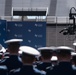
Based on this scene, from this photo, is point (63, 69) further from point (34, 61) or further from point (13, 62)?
point (13, 62)

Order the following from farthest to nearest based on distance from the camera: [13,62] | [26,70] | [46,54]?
1. [13,62]
2. [46,54]
3. [26,70]

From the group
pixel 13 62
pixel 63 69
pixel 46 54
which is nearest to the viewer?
pixel 63 69

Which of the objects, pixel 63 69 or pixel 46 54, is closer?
pixel 63 69

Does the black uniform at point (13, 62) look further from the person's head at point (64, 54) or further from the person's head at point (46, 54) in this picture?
the person's head at point (64, 54)

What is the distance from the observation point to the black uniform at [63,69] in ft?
13.2

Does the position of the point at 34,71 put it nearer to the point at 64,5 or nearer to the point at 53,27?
the point at 53,27

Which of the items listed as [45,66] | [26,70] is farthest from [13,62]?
[26,70]

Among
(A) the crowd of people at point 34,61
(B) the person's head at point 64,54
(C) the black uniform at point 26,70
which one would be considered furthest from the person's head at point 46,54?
(C) the black uniform at point 26,70

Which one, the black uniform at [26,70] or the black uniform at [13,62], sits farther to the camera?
the black uniform at [13,62]

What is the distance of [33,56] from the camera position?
3865 millimetres

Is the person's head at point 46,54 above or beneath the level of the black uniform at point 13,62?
above

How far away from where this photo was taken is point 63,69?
159 inches

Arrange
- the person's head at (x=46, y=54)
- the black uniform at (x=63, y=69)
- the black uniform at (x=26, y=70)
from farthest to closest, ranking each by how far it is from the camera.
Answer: the person's head at (x=46, y=54)
the black uniform at (x=63, y=69)
the black uniform at (x=26, y=70)

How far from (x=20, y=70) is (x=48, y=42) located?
12782mm
